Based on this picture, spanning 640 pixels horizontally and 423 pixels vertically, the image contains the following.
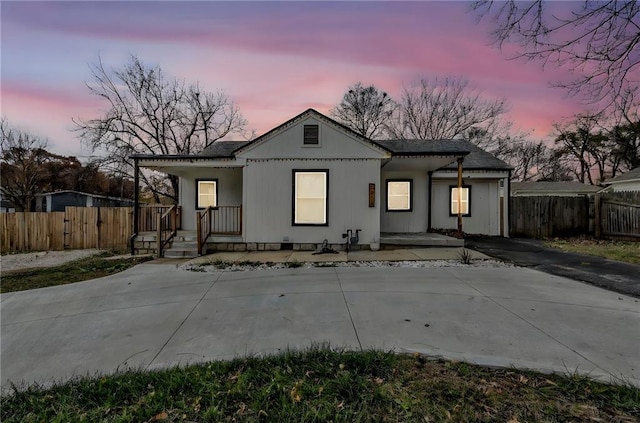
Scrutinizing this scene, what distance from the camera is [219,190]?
12.1m

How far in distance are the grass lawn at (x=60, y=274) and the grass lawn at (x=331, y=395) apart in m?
4.96

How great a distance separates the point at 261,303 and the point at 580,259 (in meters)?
8.50

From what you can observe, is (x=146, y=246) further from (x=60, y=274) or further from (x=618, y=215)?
(x=618, y=215)

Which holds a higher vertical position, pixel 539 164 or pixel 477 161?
pixel 539 164

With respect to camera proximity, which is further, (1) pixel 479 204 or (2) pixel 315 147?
(1) pixel 479 204

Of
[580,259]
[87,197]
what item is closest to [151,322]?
[580,259]

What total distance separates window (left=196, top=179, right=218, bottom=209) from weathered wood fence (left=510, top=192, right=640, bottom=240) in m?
13.3

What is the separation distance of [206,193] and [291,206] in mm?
4664

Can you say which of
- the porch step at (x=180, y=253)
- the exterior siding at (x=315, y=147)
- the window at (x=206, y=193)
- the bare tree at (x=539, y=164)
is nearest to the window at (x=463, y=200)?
the exterior siding at (x=315, y=147)

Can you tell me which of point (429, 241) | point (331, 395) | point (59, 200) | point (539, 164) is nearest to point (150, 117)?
point (59, 200)

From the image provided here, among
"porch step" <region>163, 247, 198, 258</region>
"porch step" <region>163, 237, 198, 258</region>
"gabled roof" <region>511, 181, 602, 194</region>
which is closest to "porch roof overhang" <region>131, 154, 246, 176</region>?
"porch step" <region>163, 237, 198, 258</region>

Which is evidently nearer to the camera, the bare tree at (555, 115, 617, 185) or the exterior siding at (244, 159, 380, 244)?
A: the exterior siding at (244, 159, 380, 244)

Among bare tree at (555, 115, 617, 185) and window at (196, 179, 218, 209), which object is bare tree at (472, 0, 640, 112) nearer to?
window at (196, 179, 218, 209)

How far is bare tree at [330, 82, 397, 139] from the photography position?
25.2 meters
